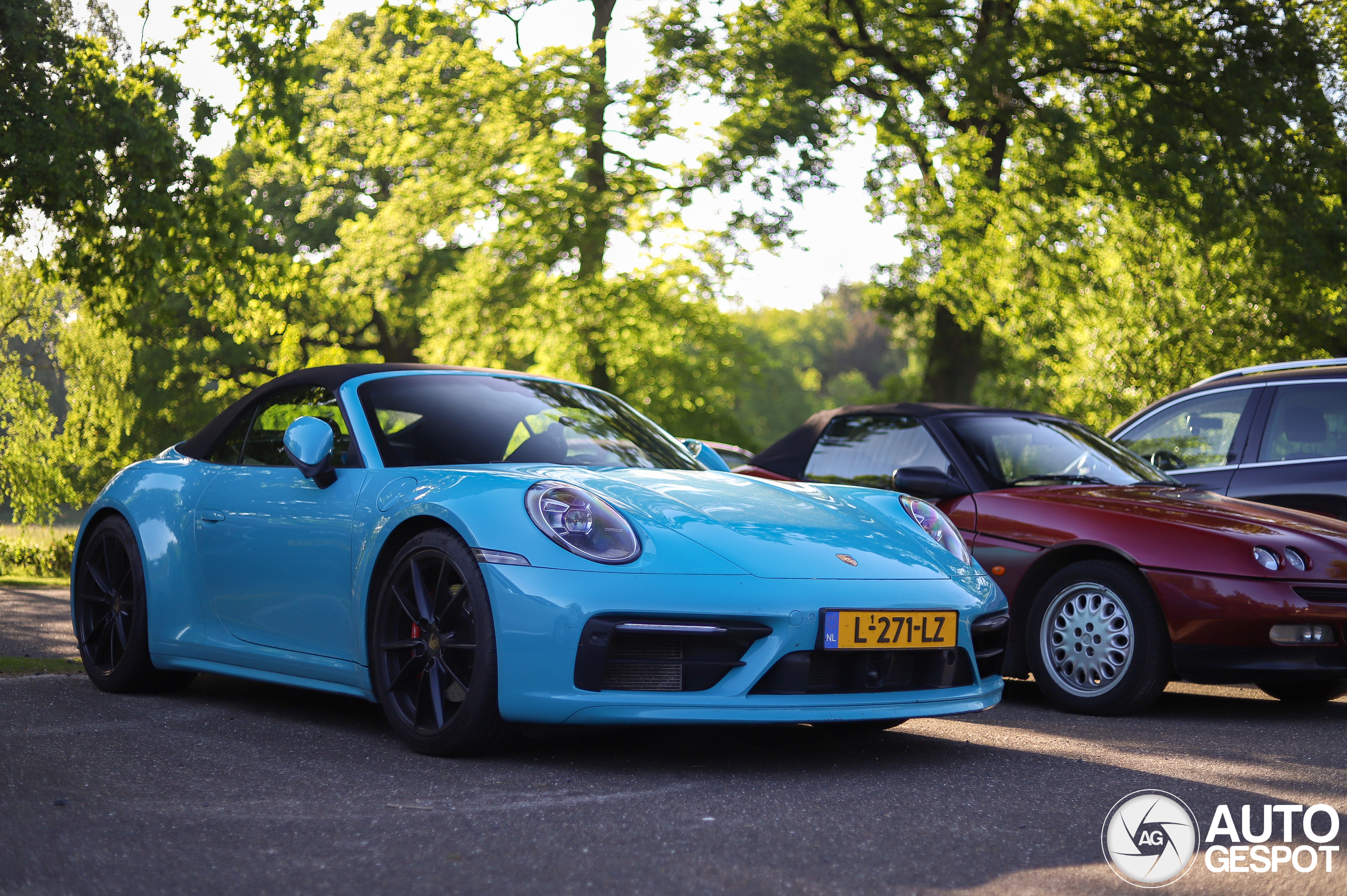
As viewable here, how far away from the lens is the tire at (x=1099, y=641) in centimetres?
565

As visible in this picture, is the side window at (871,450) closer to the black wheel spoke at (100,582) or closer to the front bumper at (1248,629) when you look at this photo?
the front bumper at (1248,629)

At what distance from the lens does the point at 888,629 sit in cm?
408

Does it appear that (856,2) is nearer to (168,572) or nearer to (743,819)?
(168,572)

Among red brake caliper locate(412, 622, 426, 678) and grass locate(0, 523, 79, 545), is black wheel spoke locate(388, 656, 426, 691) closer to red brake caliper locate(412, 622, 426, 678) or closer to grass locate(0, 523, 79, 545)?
red brake caliper locate(412, 622, 426, 678)

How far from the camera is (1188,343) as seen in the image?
17469 millimetres

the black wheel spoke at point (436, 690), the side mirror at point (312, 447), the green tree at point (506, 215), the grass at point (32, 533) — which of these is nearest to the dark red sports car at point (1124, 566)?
the side mirror at point (312, 447)

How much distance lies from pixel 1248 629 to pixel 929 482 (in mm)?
1554

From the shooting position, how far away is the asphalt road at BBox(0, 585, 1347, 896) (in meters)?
2.86

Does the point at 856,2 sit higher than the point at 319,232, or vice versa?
the point at 856,2

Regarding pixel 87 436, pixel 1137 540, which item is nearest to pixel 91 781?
pixel 1137 540

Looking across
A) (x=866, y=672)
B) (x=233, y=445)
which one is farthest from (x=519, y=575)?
(x=233, y=445)

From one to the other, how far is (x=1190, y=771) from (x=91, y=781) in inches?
126

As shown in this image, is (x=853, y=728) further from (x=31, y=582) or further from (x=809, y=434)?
(x=31, y=582)

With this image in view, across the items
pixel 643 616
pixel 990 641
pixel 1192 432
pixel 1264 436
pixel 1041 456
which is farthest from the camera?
pixel 1192 432
